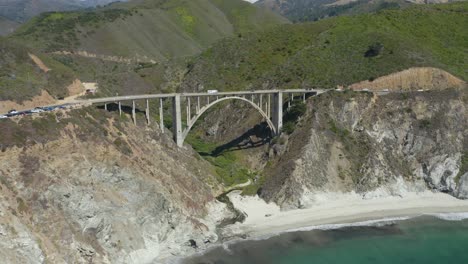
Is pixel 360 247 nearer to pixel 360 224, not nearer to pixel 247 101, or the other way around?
pixel 360 224

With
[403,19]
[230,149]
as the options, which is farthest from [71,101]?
[403,19]

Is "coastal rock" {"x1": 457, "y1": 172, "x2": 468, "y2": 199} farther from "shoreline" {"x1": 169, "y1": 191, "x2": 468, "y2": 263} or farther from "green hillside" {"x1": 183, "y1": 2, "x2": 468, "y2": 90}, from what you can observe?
"green hillside" {"x1": 183, "y1": 2, "x2": 468, "y2": 90}

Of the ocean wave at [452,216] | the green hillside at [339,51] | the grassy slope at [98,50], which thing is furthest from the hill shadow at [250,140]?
the ocean wave at [452,216]

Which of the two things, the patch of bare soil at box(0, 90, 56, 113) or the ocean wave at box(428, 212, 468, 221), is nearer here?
the patch of bare soil at box(0, 90, 56, 113)

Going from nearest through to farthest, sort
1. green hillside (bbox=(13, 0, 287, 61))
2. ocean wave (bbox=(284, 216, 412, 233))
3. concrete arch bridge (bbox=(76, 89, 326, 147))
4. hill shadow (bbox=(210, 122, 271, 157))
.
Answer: ocean wave (bbox=(284, 216, 412, 233)), concrete arch bridge (bbox=(76, 89, 326, 147)), hill shadow (bbox=(210, 122, 271, 157)), green hillside (bbox=(13, 0, 287, 61))

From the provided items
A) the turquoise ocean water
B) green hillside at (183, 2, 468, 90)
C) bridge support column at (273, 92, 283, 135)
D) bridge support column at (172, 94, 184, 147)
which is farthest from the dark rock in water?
green hillside at (183, 2, 468, 90)

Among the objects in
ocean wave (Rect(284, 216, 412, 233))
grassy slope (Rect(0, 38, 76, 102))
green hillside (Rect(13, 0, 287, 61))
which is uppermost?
green hillside (Rect(13, 0, 287, 61))

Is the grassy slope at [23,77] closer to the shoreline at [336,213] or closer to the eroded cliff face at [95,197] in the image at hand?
the eroded cliff face at [95,197]
